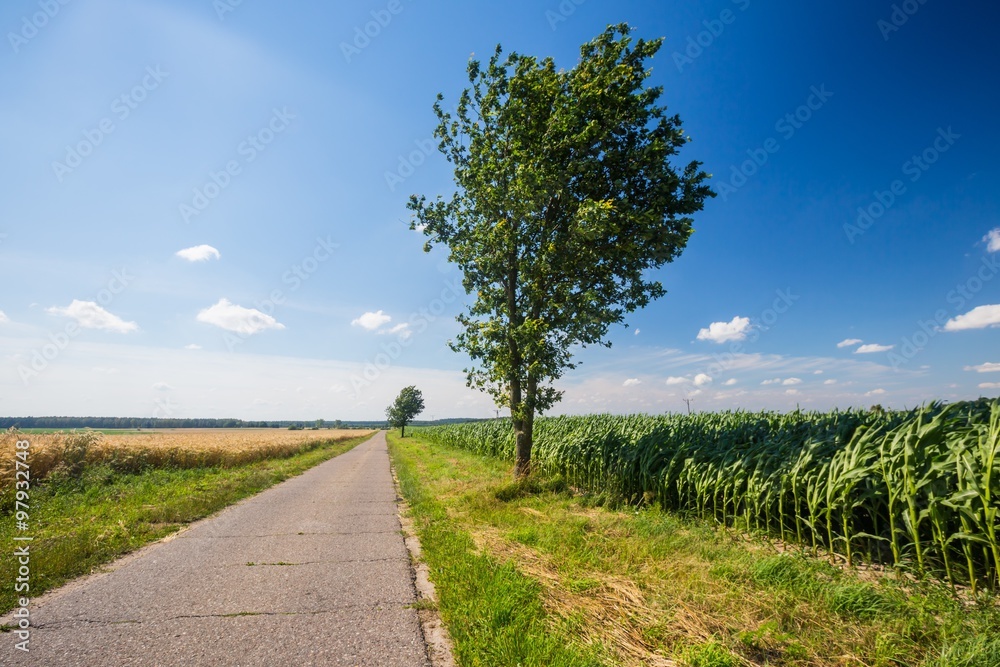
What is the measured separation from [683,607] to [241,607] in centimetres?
464

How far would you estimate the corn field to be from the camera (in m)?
4.50

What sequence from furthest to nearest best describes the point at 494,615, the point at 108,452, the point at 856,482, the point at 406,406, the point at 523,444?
1. the point at 406,406
2. the point at 108,452
3. the point at 523,444
4. the point at 856,482
5. the point at 494,615

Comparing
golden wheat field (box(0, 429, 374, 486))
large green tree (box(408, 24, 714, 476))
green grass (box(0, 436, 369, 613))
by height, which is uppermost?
large green tree (box(408, 24, 714, 476))

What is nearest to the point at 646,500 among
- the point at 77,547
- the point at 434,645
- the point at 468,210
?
the point at 434,645

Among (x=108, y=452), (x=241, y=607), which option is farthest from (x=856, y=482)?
(x=108, y=452)

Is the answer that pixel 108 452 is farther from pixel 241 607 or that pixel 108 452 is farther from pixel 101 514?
pixel 241 607

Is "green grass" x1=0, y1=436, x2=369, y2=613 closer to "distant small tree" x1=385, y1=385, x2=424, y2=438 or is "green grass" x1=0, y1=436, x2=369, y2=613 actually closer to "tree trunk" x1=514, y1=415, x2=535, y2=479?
"tree trunk" x1=514, y1=415, x2=535, y2=479

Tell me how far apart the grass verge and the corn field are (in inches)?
20.4

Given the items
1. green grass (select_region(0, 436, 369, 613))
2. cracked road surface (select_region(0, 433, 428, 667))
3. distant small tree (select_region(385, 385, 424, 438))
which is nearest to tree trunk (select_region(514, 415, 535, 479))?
cracked road surface (select_region(0, 433, 428, 667))

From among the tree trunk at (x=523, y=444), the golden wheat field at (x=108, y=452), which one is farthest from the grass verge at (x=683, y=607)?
the golden wheat field at (x=108, y=452)

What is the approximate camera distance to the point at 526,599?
4.43 meters

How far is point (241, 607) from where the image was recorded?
14.5 feet

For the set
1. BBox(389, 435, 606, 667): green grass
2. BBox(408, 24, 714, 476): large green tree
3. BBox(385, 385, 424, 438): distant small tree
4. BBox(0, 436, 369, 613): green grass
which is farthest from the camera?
BBox(385, 385, 424, 438): distant small tree

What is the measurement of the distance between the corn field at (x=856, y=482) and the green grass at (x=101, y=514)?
9.90 m
